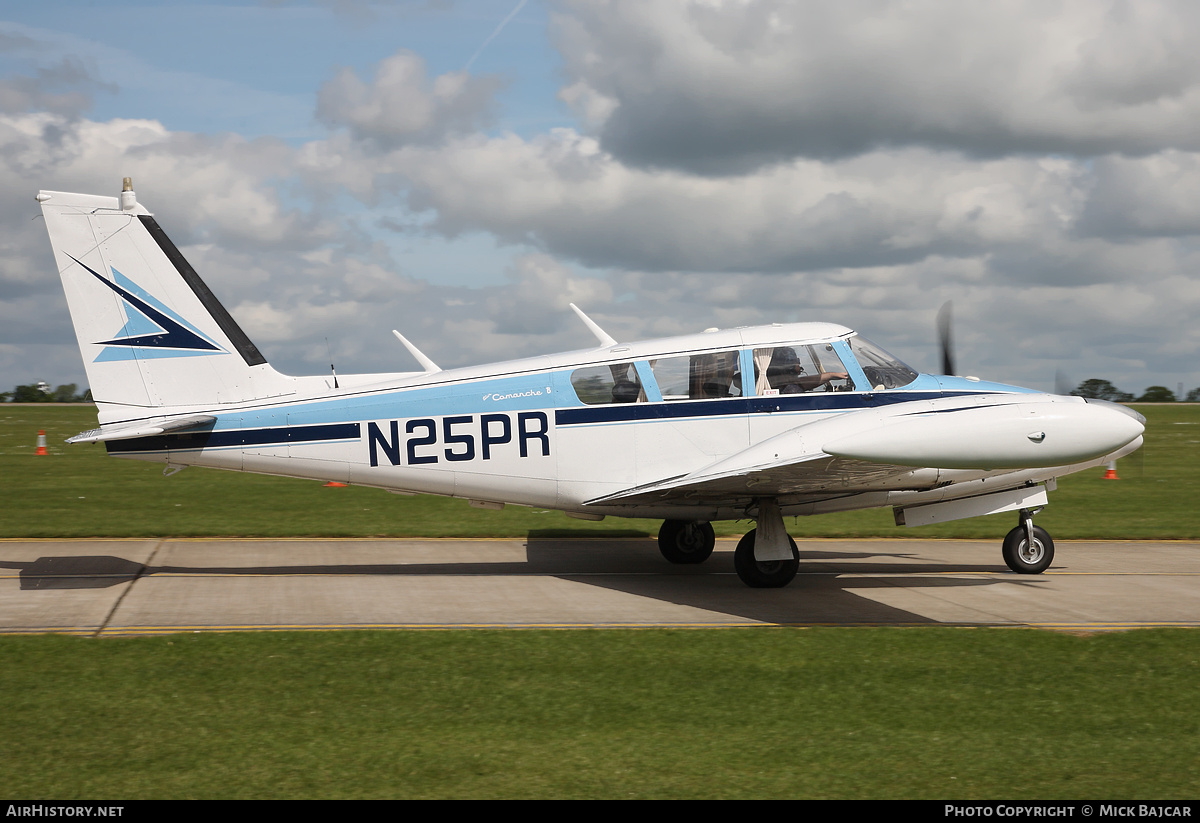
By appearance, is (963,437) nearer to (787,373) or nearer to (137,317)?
(787,373)

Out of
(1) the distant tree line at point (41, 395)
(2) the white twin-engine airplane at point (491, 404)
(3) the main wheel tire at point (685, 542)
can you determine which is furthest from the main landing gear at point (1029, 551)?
(1) the distant tree line at point (41, 395)

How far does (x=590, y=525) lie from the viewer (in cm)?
1681

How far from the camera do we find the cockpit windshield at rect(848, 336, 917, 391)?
445 inches

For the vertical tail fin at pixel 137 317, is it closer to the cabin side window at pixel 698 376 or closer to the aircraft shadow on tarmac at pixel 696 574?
the aircraft shadow on tarmac at pixel 696 574

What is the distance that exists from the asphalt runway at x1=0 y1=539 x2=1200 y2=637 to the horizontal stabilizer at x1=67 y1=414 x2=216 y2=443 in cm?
177

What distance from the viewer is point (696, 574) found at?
1236cm

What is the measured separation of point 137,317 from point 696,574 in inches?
298

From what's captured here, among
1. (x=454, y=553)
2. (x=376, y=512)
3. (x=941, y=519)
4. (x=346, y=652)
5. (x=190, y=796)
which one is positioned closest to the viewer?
(x=190, y=796)

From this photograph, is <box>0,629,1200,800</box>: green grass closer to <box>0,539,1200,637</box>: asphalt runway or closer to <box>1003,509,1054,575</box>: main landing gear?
<box>0,539,1200,637</box>: asphalt runway

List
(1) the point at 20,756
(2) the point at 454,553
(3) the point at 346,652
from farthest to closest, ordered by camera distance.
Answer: (2) the point at 454,553, (3) the point at 346,652, (1) the point at 20,756

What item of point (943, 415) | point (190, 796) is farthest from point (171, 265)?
point (943, 415)

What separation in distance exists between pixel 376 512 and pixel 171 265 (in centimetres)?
789

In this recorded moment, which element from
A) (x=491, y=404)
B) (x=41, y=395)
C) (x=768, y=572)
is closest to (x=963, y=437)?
(x=768, y=572)
